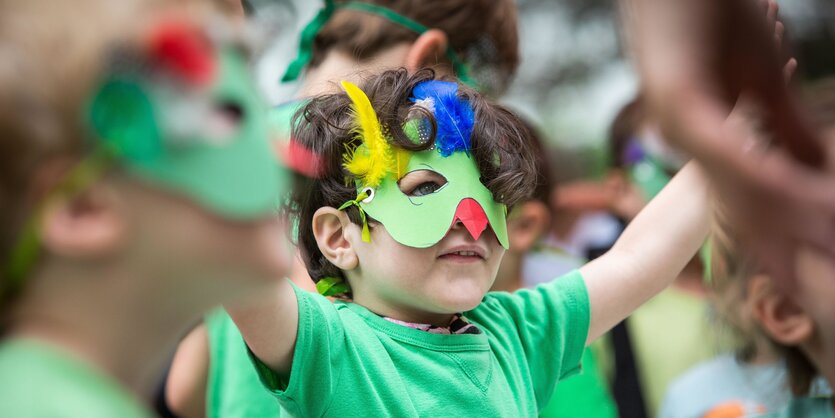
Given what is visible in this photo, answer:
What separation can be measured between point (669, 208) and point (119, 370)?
1528mm

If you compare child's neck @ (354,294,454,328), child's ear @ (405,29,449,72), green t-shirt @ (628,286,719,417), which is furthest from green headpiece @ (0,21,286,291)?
green t-shirt @ (628,286,719,417)

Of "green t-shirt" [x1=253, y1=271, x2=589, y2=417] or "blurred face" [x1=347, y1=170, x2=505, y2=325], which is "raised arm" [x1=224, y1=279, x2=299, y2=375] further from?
"blurred face" [x1=347, y1=170, x2=505, y2=325]

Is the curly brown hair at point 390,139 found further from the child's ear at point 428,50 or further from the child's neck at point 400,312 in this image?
the child's ear at point 428,50

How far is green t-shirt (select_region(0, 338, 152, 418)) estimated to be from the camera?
3.54 ft

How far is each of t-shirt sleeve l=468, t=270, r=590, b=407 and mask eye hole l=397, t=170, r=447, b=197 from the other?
1.14 ft

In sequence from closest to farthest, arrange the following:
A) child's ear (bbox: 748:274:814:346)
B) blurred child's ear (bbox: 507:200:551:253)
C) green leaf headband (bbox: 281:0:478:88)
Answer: child's ear (bbox: 748:274:814:346) < green leaf headband (bbox: 281:0:478:88) < blurred child's ear (bbox: 507:200:551:253)

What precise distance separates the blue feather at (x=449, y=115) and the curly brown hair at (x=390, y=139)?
0.06ft

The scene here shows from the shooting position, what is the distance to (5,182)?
3.54 feet

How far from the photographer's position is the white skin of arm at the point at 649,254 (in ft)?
7.70

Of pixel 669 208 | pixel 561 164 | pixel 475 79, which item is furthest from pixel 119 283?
pixel 561 164

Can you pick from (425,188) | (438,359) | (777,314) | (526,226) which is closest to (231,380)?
(438,359)

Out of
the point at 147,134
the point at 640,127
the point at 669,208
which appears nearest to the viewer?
the point at 147,134

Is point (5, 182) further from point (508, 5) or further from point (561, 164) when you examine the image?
point (561, 164)

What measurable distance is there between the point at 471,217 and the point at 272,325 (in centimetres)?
50
